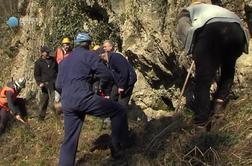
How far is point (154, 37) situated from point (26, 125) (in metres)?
3.25

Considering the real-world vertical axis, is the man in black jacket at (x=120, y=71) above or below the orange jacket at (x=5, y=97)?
above

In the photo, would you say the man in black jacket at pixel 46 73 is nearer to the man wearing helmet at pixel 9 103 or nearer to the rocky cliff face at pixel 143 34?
the man wearing helmet at pixel 9 103

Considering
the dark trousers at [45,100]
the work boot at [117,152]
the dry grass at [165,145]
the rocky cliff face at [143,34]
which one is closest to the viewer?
the dry grass at [165,145]

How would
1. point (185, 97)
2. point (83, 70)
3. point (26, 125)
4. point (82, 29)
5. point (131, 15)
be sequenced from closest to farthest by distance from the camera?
point (83, 70), point (185, 97), point (26, 125), point (131, 15), point (82, 29)

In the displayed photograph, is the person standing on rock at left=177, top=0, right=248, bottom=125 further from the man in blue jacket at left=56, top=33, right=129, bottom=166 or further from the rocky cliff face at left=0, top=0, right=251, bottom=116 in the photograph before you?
the rocky cliff face at left=0, top=0, right=251, bottom=116

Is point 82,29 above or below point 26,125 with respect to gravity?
above

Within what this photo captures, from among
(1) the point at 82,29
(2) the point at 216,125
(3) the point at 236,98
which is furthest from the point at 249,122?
(1) the point at 82,29

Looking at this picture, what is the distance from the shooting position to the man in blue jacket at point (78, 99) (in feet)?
21.1

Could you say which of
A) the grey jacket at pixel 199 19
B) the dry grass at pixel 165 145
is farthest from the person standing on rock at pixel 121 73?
the grey jacket at pixel 199 19

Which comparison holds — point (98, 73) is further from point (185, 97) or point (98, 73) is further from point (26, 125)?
point (26, 125)

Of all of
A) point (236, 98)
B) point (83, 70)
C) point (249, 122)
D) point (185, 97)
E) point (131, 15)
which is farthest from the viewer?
point (131, 15)

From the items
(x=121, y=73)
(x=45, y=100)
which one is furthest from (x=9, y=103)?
(x=121, y=73)

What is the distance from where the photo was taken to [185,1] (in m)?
9.38

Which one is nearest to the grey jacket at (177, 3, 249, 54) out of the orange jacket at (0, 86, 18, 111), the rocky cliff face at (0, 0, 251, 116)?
the rocky cliff face at (0, 0, 251, 116)
